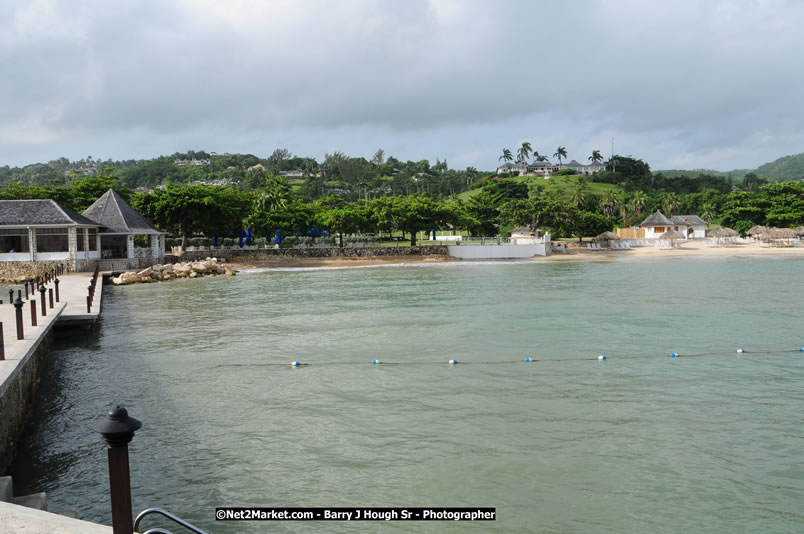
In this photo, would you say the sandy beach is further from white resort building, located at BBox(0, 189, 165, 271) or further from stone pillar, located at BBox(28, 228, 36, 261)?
stone pillar, located at BBox(28, 228, 36, 261)

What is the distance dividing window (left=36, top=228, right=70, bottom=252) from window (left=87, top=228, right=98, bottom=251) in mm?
2583

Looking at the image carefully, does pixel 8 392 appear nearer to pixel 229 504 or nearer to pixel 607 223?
pixel 229 504

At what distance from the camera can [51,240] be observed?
122 feet

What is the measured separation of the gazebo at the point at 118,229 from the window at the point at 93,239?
0.42 m

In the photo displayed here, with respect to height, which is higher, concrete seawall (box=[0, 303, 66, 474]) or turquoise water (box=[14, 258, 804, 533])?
concrete seawall (box=[0, 303, 66, 474])

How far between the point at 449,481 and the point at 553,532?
171cm

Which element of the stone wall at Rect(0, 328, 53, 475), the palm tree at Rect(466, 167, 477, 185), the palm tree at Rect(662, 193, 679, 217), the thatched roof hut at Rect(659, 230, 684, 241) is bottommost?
the stone wall at Rect(0, 328, 53, 475)

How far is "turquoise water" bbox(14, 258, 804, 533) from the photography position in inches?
308

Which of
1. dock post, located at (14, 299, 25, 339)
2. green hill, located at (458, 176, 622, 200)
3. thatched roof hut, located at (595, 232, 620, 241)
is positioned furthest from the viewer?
green hill, located at (458, 176, 622, 200)

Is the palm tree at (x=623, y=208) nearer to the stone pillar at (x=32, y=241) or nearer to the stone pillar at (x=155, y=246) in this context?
the stone pillar at (x=155, y=246)

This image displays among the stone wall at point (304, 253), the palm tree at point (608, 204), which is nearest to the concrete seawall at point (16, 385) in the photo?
the stone wall at point (304, 253)

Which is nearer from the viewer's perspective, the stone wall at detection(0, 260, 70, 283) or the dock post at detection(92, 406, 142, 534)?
the dock post at detection(92, 406, 142, 534)

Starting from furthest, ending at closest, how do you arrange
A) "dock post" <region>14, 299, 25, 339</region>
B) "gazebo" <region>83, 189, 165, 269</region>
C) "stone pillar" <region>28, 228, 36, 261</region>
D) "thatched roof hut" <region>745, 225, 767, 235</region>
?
"thatched roof hut" <region>745, 225, 767, 235</region> < "gazebo" <region>83, 189, 165, 269</region> < "stone pillar" <region>28, 228, 36, 261</region> < "dock post" <region>14, 299, 25, 339</region>

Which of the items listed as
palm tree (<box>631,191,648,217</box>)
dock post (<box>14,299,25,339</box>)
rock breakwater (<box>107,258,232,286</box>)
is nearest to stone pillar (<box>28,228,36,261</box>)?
rock breakwater (<box>107,258,232,286</box>)
